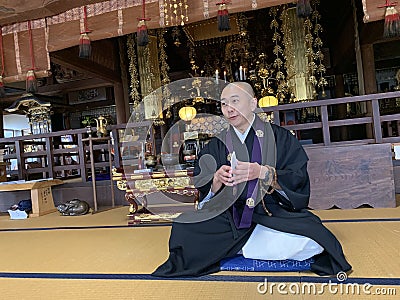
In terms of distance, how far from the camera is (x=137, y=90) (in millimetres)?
7191

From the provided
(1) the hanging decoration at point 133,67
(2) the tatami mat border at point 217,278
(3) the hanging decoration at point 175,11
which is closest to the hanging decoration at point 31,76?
(3) the hanging decoration at point 175,11

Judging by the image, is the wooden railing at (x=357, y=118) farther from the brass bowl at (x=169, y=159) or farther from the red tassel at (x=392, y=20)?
the brass bowl at (x=169, y=159)

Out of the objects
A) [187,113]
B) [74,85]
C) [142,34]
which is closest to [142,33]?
[142,34]

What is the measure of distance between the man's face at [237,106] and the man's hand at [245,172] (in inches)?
13.7

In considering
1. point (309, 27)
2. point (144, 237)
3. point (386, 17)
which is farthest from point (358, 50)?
point (144, 237)

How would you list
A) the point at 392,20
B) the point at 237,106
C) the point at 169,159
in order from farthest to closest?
the point at 169,159 < the point at 392,20 < the point at 237,106

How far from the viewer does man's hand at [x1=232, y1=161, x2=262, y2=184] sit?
183 centimetres

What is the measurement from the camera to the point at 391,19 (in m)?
3.30

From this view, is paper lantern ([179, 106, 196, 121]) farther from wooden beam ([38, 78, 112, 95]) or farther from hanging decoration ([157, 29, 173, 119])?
wooden beam ([38, 78, 112, 95])

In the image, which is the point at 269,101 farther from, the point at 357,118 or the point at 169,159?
the point at 169,159

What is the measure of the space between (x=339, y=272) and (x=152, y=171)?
7.61ft

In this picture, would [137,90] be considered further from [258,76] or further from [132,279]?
[132,279]

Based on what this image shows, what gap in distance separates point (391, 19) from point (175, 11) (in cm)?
210

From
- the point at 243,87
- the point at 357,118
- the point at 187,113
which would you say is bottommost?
the point at 357,118
